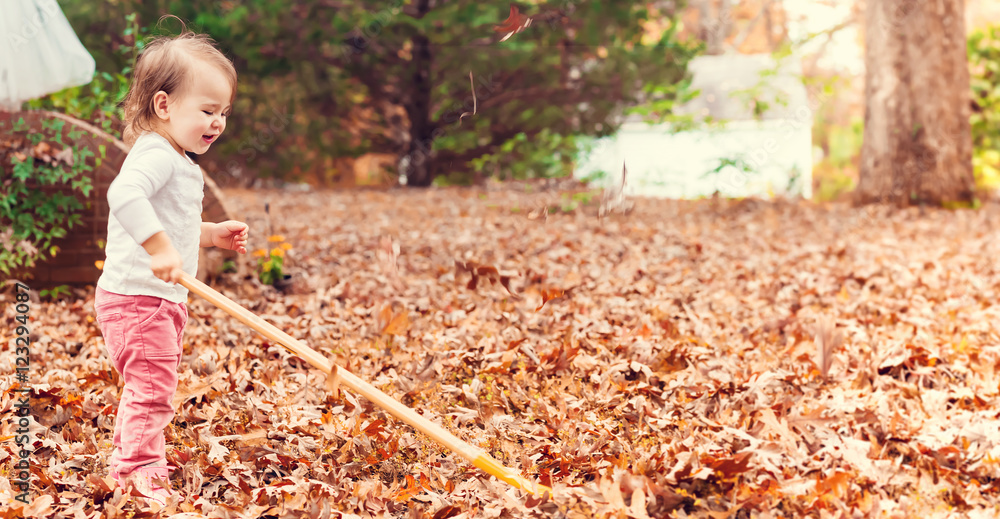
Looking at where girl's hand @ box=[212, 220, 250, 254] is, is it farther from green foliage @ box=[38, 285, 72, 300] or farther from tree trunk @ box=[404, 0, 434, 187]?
tree trunk @ box=[404, 0, 434, 187]

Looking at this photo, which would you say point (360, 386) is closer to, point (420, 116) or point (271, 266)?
point (271, 266)

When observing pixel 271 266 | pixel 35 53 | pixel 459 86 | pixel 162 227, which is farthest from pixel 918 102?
pixel 162 227

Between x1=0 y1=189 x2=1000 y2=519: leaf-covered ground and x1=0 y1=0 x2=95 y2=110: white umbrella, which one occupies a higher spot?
x1=0 y1=0 x2=95 y2=110: white umbrella

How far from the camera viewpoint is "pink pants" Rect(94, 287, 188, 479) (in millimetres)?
2211

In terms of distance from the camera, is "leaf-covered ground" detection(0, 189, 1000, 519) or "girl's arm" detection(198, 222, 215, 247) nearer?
"leaf-covered ground" detection(0, 189, 1000, 519)

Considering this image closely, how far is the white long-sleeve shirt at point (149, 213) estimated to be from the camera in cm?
202

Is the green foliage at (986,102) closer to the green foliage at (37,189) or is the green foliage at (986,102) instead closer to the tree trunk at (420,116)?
Answer: the tree trunk at (420,116)

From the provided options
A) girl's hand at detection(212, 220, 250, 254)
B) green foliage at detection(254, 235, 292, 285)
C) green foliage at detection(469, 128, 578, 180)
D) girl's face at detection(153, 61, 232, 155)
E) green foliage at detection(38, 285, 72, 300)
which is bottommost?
green foliage at detection(38, 285, 72, 300)

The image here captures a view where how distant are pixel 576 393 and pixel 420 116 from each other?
9569 mm

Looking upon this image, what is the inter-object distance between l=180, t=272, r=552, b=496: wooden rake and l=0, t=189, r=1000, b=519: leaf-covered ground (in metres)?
0.09

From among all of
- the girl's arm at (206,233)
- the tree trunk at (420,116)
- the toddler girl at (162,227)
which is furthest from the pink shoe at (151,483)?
the tree trunk at (420,116)

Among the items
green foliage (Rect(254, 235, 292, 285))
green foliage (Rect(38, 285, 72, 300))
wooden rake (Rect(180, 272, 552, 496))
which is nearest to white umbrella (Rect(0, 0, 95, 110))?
green foliage (Rect(38, 285, 72, 300))

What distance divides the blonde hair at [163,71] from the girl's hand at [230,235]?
365 mm

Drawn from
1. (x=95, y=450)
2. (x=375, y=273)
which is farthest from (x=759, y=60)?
(x=95, y=450)
